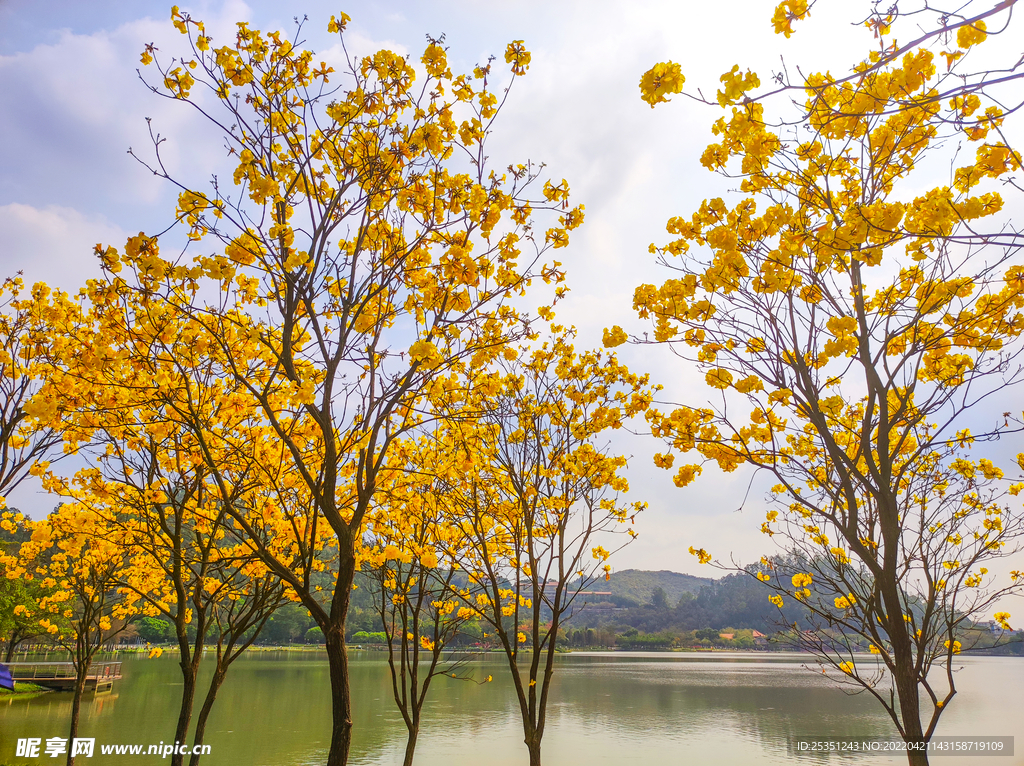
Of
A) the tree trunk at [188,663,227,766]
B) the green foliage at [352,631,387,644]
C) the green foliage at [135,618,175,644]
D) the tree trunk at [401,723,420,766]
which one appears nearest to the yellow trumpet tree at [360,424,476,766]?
the tree trunk at [401,723,420,766]

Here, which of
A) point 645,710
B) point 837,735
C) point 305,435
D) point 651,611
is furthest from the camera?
point 651,611

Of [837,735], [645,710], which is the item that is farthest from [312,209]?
[645,710]

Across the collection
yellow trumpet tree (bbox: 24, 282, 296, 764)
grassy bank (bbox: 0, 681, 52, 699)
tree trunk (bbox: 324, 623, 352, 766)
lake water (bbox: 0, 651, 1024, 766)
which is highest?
yellow trumpet tree (bbox: 24, 282, 296, 764)

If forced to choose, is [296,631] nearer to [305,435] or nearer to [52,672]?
[52,672]

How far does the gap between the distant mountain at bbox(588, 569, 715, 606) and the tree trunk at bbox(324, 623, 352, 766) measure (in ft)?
341

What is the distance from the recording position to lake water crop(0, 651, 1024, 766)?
1214 cm

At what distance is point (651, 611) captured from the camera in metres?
82.4

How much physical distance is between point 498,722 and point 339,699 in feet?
52.7

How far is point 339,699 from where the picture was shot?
2.58 meters

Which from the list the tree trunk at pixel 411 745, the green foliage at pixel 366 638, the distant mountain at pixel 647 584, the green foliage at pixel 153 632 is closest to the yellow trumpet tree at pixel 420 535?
the tree trunk at pixel 411 745

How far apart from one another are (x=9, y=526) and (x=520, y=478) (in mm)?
7416

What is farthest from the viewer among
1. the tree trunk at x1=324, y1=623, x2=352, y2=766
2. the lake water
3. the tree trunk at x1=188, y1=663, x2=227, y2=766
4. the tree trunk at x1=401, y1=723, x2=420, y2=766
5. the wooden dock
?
the wooden dock

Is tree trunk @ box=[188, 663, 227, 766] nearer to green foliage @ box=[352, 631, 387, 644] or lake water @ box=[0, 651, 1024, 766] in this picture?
lake water @ box=[0, 651, 1024, 766]

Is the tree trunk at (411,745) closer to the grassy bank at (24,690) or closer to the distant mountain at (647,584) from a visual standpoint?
the grassy bank at (24,690)
